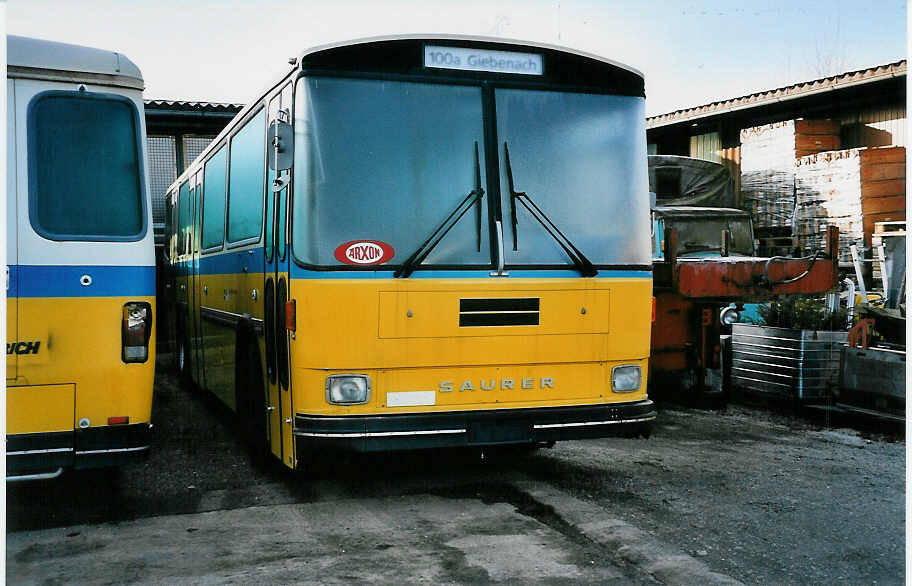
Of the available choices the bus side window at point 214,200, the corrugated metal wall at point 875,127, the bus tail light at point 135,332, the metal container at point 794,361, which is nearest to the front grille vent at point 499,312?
the bus tail light at point 135,332

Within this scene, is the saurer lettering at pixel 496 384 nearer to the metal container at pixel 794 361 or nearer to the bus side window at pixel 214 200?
the bus side window at pixel 214 200

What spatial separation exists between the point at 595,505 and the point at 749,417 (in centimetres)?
402

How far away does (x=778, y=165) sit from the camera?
15.4 m

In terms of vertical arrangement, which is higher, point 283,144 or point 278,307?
point 283,144

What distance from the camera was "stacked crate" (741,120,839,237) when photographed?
→ 1510 cm

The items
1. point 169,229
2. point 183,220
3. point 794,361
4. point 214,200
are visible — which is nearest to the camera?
point 214,200

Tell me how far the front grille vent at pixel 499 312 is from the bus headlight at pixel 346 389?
72 centimetres

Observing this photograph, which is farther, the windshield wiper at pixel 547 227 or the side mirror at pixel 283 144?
the windshield wiper at pixel 547 227

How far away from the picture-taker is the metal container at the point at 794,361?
9359 mm

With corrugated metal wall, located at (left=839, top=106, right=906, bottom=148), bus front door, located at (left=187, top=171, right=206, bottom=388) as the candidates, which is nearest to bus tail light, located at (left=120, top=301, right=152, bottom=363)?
bus front door, located at (left=187, top=171, right=206, bottom=388)

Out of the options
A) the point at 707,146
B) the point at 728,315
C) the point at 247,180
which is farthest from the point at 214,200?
the point at 707,146

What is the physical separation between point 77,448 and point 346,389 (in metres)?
1.53

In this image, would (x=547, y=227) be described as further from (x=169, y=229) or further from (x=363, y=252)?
(x=169, y=229)

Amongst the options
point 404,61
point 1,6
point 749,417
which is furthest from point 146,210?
point 749,417
